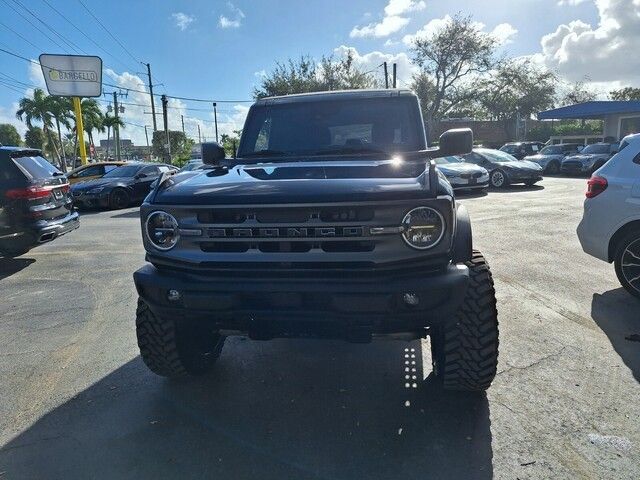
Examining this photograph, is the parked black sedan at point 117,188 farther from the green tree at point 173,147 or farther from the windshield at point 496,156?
the green tree at point 173,147

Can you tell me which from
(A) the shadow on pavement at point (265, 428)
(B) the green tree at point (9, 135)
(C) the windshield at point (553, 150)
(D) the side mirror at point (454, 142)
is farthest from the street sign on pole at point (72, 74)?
(B) the green tree at point (9, 135)

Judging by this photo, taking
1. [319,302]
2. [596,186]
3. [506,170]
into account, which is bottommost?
[319,302]

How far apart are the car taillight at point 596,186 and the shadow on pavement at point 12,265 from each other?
740 centimetres

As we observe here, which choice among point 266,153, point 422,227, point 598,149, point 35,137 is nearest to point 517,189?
point 598,149

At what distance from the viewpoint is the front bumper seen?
220 centimetres

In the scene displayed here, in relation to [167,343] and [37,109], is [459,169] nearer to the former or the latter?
[167,343]

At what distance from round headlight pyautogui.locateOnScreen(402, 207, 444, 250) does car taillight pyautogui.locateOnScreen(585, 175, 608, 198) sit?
331 centimetres

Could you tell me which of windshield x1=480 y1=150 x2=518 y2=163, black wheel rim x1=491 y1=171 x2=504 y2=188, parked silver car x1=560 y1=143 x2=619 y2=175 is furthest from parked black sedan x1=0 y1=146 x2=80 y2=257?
parked silver car x1=560 y1=143 x2=619 y2=175

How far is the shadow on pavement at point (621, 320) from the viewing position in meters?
3.38

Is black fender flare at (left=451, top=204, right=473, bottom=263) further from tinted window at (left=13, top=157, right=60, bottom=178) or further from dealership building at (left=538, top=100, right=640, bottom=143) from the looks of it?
dealership building at (left=538, top=100, right=640, bottom=143)

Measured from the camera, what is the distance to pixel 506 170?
50.5 ft

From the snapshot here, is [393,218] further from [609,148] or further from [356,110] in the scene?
[609,148]

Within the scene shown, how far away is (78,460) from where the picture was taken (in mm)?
2426

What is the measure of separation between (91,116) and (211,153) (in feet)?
144
